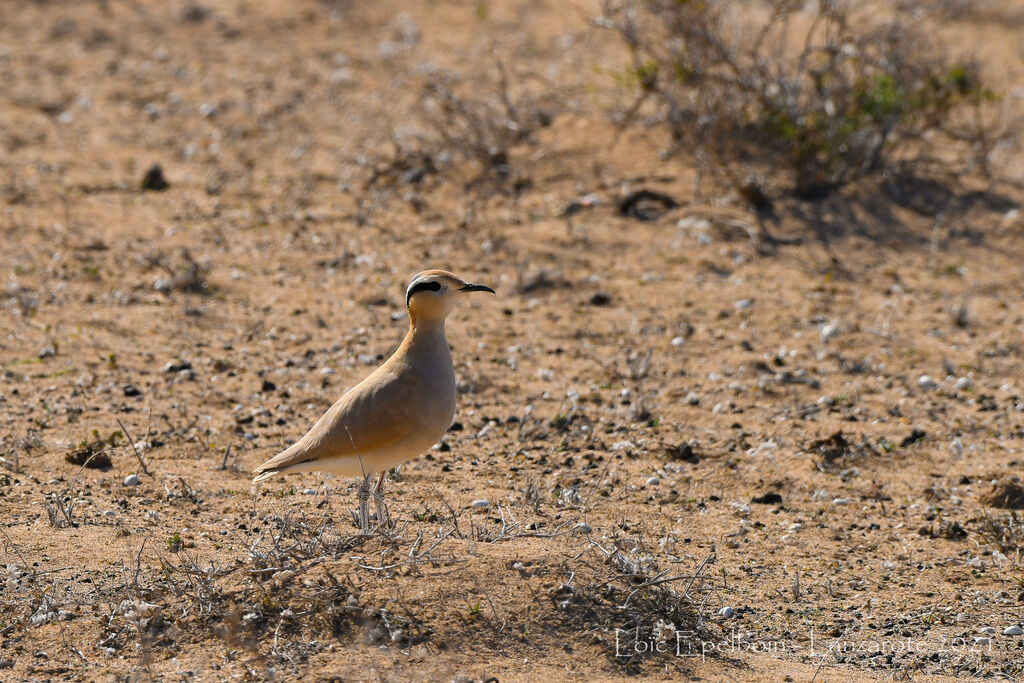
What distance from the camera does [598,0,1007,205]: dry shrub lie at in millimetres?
10891

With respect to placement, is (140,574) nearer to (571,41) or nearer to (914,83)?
(914,83)

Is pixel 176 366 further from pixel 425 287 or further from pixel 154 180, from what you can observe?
pixel 154 180

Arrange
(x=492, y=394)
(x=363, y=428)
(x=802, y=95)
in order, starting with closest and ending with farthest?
(x=363, y=428) < (x=492, y=394) < (x=802, y=95)

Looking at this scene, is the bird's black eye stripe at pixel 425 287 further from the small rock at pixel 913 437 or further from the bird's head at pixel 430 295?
the small rock at pixel 913 437

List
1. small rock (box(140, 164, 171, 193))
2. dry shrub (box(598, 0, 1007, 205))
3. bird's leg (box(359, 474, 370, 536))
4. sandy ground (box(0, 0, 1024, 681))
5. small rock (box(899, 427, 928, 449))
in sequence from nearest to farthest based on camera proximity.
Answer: sandy ground (box(0, 0, 1024, 681)) → bird's leg (box(359, 474, 370, 536)) → small rock (box(899, 427, 928, 449)) → dry shrub (box(598, 0, 1007, 205)) → small rock (box(140, 164, 171, 193))

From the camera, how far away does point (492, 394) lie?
8.16m

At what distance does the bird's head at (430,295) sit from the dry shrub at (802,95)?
16.5 feet

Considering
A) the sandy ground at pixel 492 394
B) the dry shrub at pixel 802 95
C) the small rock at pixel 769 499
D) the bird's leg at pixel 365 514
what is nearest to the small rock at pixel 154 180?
the sandy ground at pixel 492 394

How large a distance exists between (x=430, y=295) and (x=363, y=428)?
788 mm

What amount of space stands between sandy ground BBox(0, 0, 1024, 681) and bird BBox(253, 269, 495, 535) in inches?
13.8

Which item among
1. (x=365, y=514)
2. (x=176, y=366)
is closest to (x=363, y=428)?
(x=365, y=514)

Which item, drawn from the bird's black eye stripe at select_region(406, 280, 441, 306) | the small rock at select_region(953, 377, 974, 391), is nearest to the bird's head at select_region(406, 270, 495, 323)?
the bird's black eye stripe at select_region(406, 280, 441, 306)

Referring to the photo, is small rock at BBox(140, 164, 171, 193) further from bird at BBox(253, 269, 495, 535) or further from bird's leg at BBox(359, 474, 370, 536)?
bird's leg at BBox(359, 474, 370, 536)

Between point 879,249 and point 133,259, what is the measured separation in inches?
247
